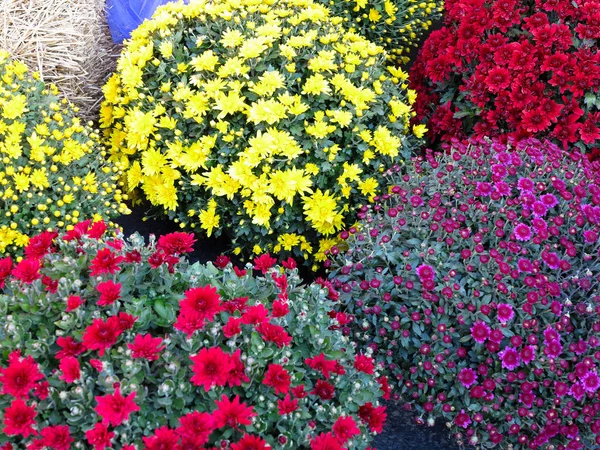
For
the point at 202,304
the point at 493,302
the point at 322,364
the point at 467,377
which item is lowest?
the point at 467,377

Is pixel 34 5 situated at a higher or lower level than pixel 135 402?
higher

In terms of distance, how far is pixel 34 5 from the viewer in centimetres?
345

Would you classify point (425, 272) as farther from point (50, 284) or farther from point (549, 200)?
point (50, 284)

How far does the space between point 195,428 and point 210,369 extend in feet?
0.47

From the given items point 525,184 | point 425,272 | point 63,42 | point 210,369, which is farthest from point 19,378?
point 63,42

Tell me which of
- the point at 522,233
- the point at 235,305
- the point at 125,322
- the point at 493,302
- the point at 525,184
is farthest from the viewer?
the point at 525,184

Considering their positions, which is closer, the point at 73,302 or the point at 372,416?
the point at 73,302

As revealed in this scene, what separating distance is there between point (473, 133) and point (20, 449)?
2.82 metres

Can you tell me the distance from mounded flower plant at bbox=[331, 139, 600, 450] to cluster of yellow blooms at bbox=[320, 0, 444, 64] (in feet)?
5.67

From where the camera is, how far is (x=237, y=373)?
5.54ft

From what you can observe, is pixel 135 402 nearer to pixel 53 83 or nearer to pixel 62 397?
pixel 62 397

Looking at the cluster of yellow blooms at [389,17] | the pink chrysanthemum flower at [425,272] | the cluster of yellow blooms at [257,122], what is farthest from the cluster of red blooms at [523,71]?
the pink chrysanthemum flower at [425,272]

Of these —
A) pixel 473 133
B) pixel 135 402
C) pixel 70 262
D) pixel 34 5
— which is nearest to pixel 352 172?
pixel 473 133

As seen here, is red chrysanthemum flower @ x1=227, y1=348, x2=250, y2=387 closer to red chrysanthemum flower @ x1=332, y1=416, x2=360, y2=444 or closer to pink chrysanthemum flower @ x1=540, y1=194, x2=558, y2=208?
red chrysanthemum flower @ x1=332, y1=416, x2=360, y2=444
